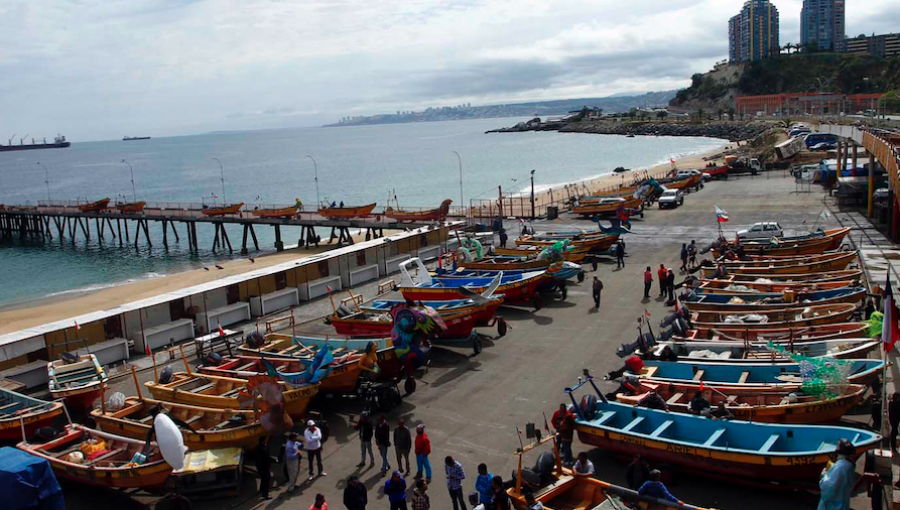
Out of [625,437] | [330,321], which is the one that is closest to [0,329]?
[330,321]

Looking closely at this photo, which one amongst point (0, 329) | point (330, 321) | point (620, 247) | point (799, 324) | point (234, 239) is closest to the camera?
point (799, 324)

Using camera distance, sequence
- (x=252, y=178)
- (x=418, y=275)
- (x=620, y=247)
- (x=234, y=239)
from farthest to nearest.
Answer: (x=252, y=178) < (x=234, y=239) < (x=620, y=247) < (x=418, y=275)

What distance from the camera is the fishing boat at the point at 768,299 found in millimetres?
20641

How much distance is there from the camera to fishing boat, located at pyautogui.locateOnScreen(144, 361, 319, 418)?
52.6ft

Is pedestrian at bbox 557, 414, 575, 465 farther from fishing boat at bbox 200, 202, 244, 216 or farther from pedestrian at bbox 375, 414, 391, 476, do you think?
fishing boat at bbox 200, 202, 244, 216

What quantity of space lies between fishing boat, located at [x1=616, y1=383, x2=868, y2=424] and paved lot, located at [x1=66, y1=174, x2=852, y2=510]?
171 centimetres

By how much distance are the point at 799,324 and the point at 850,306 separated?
74.8 inches

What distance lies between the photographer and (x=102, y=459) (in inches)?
562

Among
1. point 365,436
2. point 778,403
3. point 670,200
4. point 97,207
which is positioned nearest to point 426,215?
point 670,200

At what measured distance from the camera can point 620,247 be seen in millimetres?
32688

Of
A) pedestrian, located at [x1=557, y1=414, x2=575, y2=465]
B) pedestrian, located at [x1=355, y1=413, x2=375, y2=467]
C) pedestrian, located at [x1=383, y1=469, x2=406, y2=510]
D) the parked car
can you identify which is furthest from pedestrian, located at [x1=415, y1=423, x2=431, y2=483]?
the parked car

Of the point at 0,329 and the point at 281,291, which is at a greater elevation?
the point at 281,291

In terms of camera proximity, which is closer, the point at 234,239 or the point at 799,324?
the point at 799,324

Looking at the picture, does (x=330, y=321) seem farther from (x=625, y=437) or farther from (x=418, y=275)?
(x=625, y=437)
